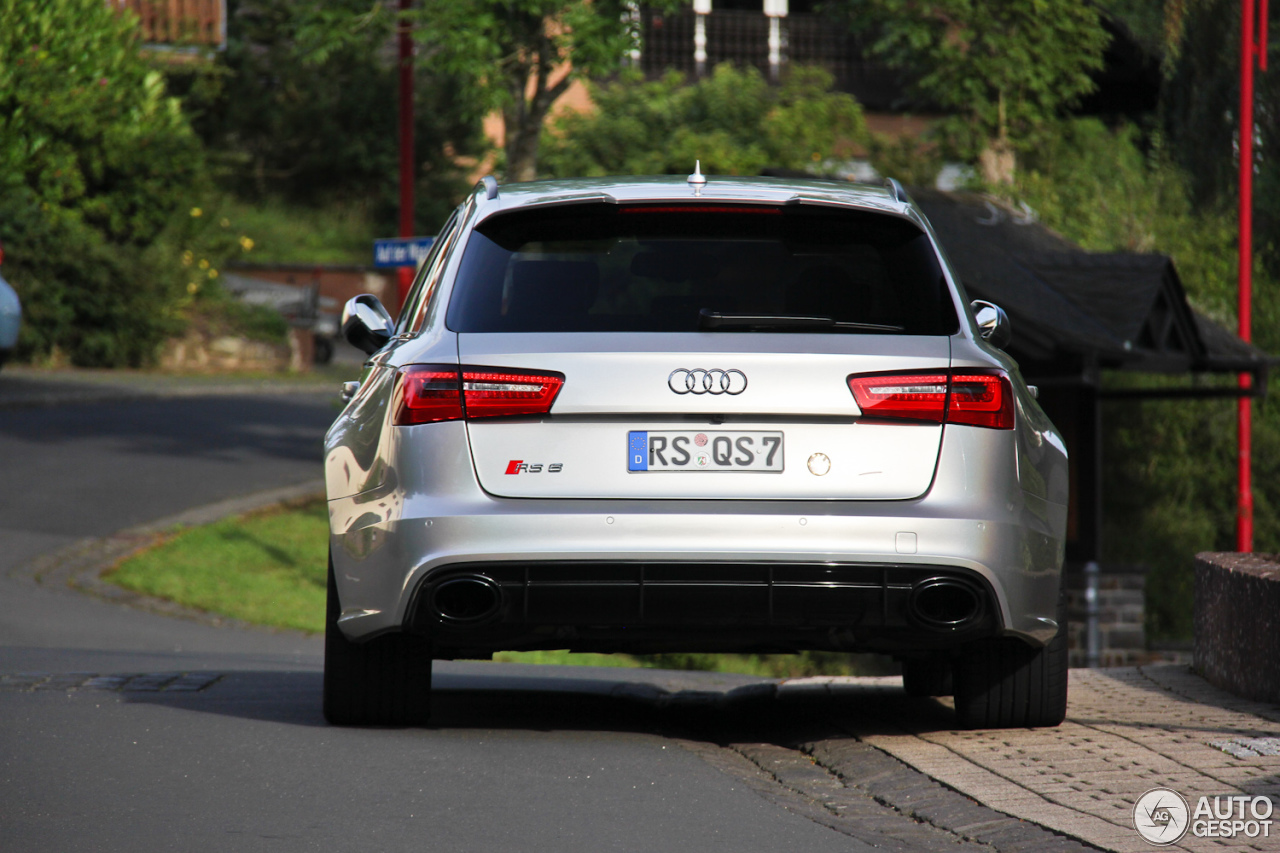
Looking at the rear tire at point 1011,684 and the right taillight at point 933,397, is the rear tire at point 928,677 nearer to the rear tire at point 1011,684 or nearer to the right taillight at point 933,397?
the rear tire at point 1011,684

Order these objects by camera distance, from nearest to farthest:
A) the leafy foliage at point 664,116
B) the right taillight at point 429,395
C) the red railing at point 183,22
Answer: the right taillight at point 429,395, the red railing at point 183,22, the leafy foliage at point 664,116

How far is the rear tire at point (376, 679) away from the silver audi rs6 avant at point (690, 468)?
1.20 feet

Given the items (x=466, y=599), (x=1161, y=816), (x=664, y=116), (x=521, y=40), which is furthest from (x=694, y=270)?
(x=664, y=116)

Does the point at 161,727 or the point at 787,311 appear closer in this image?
the point at 787,311

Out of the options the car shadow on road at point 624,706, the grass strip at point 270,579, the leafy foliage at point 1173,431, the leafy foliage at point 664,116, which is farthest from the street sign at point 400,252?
the leafy foliage at point 664,116

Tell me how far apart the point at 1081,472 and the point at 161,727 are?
491 inches

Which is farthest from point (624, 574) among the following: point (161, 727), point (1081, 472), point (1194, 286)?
point (1194, 286)

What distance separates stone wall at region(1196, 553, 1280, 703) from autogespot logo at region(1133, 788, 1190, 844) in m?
1.72

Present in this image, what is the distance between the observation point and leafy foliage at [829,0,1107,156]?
23891 mm

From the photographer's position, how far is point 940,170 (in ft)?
85.9

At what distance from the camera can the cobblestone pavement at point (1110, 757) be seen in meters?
4.84

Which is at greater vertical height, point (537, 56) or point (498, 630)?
point (537, 56)

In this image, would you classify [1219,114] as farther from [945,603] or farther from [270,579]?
[945,603]

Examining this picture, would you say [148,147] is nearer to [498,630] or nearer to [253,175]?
[253,175]
